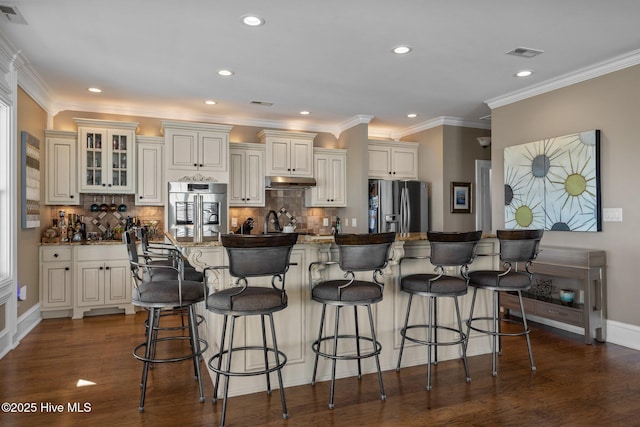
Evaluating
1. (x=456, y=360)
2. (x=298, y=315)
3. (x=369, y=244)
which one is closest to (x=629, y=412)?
(x=456, y=360)

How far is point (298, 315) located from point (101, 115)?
14.2ft

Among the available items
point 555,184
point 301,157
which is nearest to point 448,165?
point 555,184

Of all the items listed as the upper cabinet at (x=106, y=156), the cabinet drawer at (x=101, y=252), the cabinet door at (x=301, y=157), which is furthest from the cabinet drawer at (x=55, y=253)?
the cabinet door at (x=301, y=157)

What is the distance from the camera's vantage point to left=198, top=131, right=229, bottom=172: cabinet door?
18.3ft

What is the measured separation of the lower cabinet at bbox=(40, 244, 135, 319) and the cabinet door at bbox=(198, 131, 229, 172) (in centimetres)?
149

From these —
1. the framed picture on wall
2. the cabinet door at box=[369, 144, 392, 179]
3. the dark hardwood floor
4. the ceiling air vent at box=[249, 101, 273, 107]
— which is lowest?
the dark hardwood floor

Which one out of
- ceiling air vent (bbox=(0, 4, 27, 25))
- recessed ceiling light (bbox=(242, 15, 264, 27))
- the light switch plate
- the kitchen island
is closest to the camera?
the kitchen island

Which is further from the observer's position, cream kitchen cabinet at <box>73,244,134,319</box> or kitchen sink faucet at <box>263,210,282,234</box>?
kitchen sink faucet at <box>263,210,282,234</box>

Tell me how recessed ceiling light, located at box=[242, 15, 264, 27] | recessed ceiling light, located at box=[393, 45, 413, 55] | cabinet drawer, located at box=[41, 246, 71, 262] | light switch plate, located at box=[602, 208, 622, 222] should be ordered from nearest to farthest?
recessed ceiling light, located at box=[242, 15, 264, 27], recessed ceiling light, located at box=[393, 45, 413, 55], light switch plate, located at box=[602, 208, 622, 222], cabinet drawer, located at box=[41, 246, 71, 262]

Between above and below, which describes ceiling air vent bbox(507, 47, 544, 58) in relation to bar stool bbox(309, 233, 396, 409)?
above

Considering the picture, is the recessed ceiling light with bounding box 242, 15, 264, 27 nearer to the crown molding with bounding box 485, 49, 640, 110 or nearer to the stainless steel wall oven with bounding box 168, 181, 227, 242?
the stainless steel wall oven with bounding box 168, 181, 227, 242

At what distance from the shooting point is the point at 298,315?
2.95 m

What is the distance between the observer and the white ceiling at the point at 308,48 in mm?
2928

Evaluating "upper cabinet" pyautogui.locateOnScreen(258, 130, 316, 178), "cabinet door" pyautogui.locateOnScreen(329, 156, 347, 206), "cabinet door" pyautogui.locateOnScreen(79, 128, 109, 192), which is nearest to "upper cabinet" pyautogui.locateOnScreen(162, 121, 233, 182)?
"upper cabinet" pyautogui.locateOnScreen(258, 130, 316, 178)
